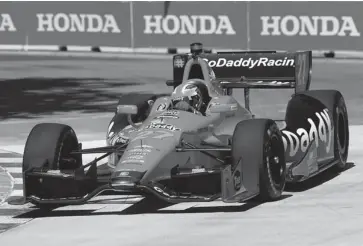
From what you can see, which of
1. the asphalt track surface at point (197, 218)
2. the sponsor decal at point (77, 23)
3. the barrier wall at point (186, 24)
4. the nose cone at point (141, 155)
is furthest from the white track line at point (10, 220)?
the sponsor decal at point (77, 23)

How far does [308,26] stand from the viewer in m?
32.6

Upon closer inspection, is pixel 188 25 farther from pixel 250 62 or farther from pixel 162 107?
pixel 162 107

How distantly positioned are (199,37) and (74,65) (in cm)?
376

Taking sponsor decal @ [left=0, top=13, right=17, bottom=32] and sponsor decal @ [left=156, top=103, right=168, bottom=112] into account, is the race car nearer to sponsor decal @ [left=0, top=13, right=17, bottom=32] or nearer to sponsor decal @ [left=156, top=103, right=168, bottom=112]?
sponsor decal @ [left=156, top=103, right=168, bottom=112]

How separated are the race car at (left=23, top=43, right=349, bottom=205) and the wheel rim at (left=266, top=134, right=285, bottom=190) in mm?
10

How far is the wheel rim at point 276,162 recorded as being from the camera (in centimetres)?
1290

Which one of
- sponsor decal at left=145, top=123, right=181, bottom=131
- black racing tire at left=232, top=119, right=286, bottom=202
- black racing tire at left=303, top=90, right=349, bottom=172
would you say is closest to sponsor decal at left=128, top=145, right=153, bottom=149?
sponsor decal at left=145, top=123, right=181, bottom=131

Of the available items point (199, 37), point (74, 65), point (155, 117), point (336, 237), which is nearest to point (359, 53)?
point (199, 37)

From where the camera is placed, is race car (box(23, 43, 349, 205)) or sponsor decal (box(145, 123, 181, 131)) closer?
race car (box(23, 43, 349, 205))

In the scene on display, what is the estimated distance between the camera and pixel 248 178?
12539mm

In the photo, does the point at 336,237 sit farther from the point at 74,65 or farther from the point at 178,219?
the point at 74,65

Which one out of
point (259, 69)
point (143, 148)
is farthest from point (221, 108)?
point (259, 69)

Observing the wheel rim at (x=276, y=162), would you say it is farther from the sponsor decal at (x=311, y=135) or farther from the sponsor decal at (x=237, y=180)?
the sponsor decal at (x=311, y=135)

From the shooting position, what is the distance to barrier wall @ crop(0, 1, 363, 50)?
32406 millimetres
